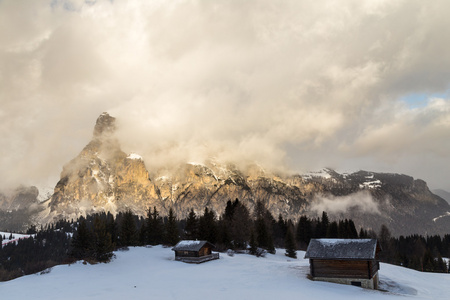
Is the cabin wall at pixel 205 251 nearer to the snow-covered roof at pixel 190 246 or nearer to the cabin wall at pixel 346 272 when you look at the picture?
the snow-covered roof at pixel 190 246

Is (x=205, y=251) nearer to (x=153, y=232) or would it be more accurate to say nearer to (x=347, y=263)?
(x=347, y=263)

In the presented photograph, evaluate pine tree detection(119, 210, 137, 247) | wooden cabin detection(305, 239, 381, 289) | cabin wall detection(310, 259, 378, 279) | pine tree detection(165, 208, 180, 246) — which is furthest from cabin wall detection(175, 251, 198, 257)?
cabin wall detection(310, 259, 378, 279)

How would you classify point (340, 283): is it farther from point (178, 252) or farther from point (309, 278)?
point (178, 252)

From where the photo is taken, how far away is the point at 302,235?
4685 inches

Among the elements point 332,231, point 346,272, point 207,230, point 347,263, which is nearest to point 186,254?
point 207,230

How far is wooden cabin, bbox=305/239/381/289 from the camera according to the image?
43125 mm

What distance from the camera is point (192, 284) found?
3997cm

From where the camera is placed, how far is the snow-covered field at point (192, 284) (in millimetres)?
34156

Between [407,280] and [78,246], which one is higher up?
[78,246]

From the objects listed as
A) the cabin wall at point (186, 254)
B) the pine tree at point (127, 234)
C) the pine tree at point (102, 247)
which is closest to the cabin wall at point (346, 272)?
the cabin wall at point (186, 254)

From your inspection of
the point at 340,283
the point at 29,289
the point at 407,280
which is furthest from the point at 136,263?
the point at 407,280

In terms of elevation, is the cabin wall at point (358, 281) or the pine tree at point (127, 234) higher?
the pine tree at point (127, 234)

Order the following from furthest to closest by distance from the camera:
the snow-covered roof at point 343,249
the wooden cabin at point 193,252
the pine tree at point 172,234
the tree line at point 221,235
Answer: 1. the pine tree at point 172,234
2. the wooden cabin at point 193,252
3. the tree line at point 221,235
4. the snow-covered roof at point 343,249

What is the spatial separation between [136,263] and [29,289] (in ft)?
77.8
